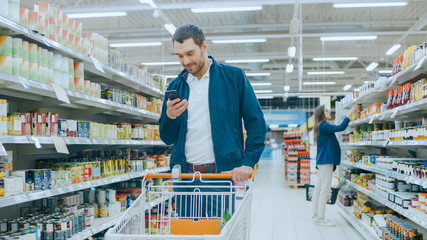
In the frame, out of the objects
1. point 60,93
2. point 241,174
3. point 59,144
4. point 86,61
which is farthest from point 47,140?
point 241,174

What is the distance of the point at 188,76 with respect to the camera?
2422 millimetres

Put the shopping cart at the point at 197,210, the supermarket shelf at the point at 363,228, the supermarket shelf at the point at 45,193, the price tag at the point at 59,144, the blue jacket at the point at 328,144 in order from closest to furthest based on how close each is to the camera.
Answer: the shopping cart at the point at 197,210, the supermarket shelf at the point at 45,193, the price tag at the point at 59,144, the supermarket shelf at the point at 363,228, the blue jacket at the point at 328,144

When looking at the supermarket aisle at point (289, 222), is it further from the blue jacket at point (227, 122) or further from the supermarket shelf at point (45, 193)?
the blue jacket at point (227, 122)

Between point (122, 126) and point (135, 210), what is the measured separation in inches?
113

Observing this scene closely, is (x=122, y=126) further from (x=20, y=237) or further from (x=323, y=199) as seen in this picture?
(x=323, y=199)

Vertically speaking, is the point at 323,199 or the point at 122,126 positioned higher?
the point at 122,126

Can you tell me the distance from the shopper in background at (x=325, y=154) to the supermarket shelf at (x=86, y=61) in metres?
2.42

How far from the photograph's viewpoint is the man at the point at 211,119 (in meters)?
2.26

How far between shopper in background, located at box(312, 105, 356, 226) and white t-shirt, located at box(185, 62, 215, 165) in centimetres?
410

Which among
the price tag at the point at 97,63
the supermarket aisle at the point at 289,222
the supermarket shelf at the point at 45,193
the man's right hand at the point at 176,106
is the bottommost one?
the supermarket aisle at the point at 289,222

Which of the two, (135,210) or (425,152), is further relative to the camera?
(425,152)

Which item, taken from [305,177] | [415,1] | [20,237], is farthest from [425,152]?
[415,1]

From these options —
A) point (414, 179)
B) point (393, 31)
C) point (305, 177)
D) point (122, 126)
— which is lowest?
point (305, 177)

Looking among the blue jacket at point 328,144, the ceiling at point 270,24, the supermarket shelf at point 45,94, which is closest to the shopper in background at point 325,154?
the blue jacket at point 328,144
